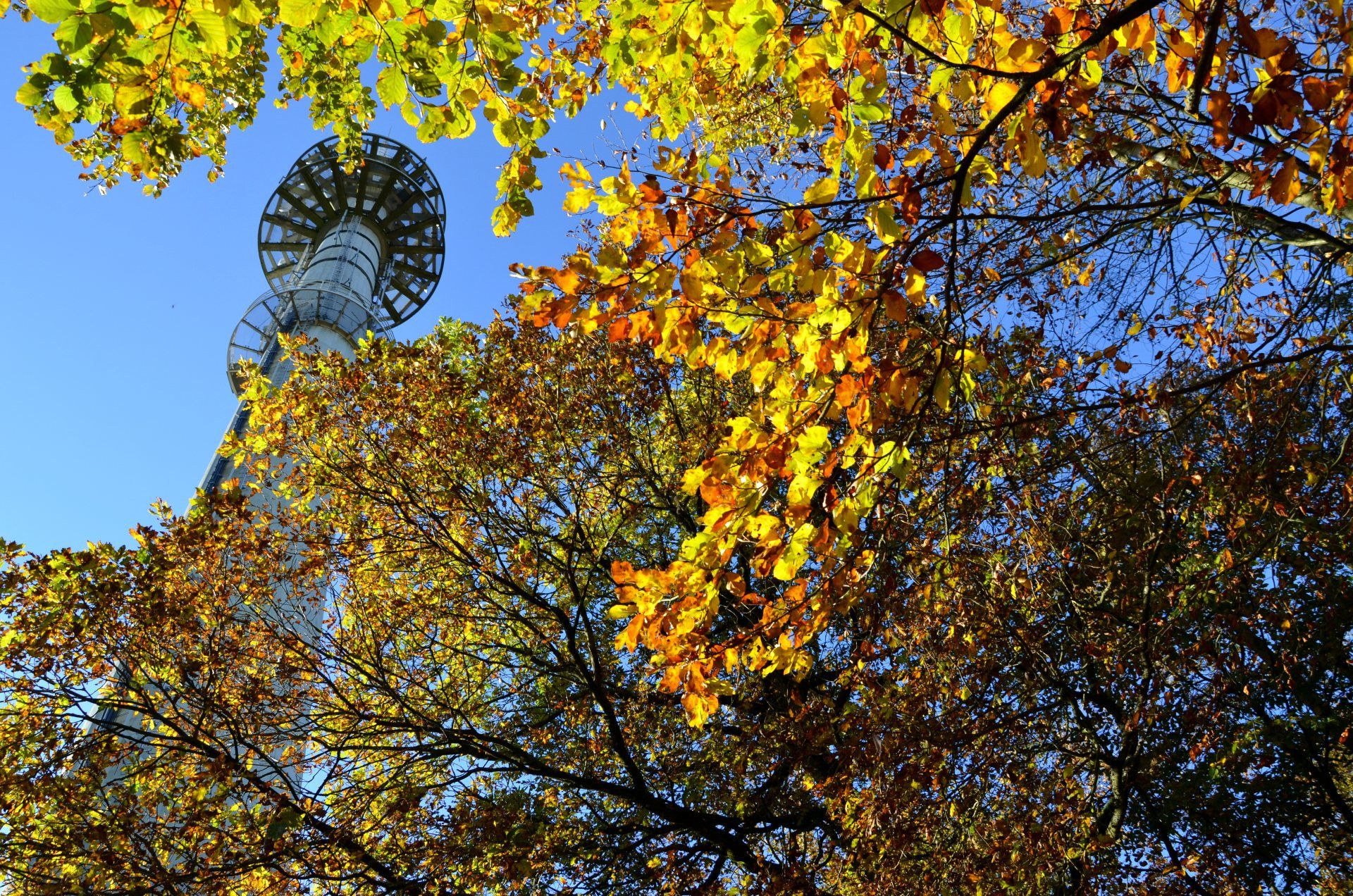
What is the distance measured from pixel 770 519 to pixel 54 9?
96.9 inches

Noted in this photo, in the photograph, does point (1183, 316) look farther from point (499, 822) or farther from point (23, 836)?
point (23, 836)

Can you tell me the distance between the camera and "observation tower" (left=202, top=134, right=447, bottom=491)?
21.4 m

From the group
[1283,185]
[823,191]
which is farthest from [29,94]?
[1283,185]

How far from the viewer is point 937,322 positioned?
3637 mm

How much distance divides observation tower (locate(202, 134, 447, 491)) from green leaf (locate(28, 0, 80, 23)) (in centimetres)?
1979

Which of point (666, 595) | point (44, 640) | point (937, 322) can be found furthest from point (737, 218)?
point (44, 640)

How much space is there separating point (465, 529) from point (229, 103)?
3.97 meters

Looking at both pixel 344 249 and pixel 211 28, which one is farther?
pixel 344 249

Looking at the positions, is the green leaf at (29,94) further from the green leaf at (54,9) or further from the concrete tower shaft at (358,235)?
the concrete tower shaft at (358,235)

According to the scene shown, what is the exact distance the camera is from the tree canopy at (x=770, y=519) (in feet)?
9.38

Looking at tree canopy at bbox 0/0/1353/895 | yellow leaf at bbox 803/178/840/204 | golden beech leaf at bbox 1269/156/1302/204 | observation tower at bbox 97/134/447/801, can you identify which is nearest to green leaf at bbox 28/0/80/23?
tree canopy at bbox 0/0/1353/895

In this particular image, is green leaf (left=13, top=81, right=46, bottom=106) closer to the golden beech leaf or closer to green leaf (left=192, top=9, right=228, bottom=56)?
green leaf (left=192, top=9, right=228, bottom=56)

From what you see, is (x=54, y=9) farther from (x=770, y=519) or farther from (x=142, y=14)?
(x=770, y=519)

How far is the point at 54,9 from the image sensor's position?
7.42 ft
